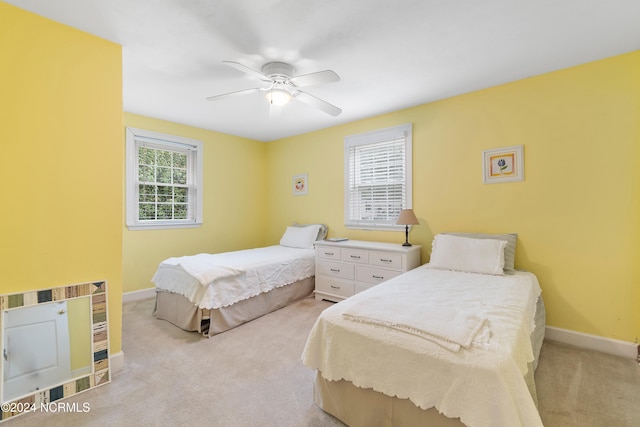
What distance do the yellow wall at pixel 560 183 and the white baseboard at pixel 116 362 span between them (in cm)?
313

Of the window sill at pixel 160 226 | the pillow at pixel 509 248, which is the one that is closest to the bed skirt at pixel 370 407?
the pillow at pixel 509 248

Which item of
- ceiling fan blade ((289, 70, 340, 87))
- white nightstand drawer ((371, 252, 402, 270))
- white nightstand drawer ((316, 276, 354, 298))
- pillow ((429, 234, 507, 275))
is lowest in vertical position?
white nightstand drawer ((316, 276, 354, 298))

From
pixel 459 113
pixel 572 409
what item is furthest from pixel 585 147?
pixel 572 409

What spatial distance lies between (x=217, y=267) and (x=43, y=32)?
7.11 feet

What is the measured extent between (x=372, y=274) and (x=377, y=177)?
1.34m

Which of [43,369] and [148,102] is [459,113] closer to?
[148,102]

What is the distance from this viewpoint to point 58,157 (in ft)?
6.15

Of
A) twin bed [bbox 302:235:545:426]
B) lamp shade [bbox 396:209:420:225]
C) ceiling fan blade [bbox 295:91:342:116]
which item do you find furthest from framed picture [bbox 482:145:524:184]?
ceiling fan blade [bbox 295:91:342:116]

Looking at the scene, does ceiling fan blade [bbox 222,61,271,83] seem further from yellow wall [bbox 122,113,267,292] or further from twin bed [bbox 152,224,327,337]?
yellow wall [bbox 122,113,267,292]

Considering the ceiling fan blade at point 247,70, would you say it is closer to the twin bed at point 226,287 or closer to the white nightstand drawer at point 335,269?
the twin bed at point 226,287

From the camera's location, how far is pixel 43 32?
182 centimetres

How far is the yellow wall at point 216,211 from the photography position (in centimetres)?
369

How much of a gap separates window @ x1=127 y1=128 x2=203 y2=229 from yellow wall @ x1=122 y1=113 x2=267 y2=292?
4.3 inches

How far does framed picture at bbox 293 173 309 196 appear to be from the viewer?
4590 millimetres
